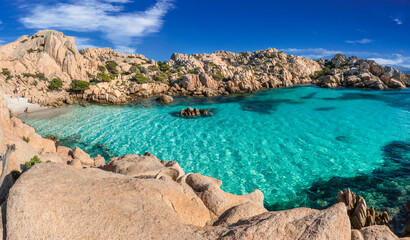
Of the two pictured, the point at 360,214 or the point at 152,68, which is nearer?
the point at 360,214

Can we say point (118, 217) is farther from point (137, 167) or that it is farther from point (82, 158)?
point (82, 158)

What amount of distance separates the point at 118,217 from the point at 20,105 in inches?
1954

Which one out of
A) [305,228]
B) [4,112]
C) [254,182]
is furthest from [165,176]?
[4,112]

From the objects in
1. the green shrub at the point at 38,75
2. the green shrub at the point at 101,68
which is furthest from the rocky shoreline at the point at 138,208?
the green shrub at the point at 101,68

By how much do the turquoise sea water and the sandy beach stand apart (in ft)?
16.4

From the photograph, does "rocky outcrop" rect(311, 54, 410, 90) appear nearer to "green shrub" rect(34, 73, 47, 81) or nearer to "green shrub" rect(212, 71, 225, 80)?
"green shrub" rect(212, 71, 225, 80)

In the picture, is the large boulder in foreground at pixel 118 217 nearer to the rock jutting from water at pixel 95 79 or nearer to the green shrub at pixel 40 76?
the rock jutting from water at pixel 95 79

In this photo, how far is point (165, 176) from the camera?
9484 mm

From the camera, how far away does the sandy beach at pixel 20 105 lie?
1466 inches

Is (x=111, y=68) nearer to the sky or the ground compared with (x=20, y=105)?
nearer to the sky

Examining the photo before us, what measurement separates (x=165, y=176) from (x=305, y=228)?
6370 millimetres

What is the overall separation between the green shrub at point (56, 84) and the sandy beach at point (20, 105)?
11737 millimetres

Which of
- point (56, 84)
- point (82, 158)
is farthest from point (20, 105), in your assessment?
point (82, 158)

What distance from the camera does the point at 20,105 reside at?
3966 cm
